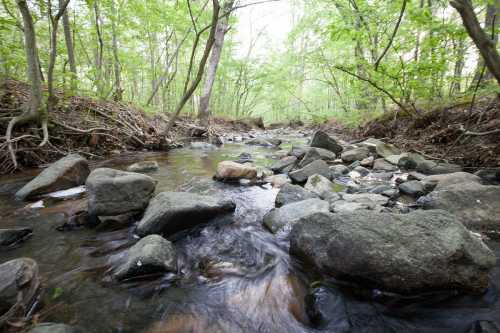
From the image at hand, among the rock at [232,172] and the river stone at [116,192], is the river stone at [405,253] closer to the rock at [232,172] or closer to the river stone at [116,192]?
the river stone at [116,192]

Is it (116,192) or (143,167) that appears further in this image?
(143,167)

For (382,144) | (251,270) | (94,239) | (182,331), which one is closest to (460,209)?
(251,270)

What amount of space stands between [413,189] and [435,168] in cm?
133

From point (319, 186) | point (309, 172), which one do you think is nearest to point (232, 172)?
point (309, 172)

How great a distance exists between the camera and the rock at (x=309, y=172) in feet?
14.0

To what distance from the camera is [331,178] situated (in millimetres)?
4375

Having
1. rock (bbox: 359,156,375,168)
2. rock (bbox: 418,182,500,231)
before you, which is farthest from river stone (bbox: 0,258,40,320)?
rock (bbox: 359,156,375,168)

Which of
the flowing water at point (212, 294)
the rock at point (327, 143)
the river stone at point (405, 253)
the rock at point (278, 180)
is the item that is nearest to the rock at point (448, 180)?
the flowing water at point (212, 294)

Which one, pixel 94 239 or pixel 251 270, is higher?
pixel 94 239

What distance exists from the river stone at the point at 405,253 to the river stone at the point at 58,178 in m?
3.55

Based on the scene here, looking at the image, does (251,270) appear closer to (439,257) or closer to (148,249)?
(148,249)

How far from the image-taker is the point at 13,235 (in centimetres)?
215

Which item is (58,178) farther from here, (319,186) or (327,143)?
(327,143)

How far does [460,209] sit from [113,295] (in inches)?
124
